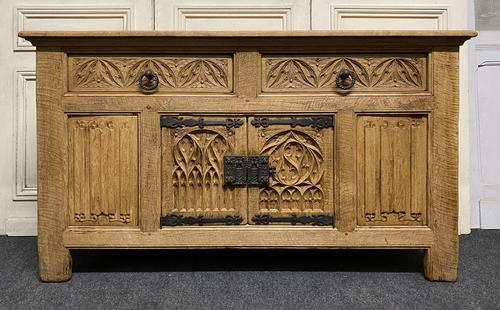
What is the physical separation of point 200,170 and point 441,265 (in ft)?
2.30

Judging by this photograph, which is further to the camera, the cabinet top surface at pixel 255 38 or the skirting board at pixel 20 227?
the skirting board at pixel 20 227

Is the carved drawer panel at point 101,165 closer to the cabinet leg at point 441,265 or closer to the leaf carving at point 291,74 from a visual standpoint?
the leaf carving at point 291,74

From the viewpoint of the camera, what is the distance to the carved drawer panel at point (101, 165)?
1.00 metres

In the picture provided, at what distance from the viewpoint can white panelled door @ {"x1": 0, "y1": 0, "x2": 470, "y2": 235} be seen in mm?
1523

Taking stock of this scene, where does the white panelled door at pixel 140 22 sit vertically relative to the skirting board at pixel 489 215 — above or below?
above

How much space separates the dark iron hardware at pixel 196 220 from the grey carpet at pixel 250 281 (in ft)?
→ 0.53

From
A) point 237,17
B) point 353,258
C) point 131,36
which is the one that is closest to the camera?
point 131,36

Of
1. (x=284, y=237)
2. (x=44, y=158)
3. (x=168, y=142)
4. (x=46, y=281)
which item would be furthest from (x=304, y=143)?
(x=46, y=281)

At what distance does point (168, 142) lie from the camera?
1011mm

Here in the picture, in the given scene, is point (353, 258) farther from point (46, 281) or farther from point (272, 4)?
point (272, 4)

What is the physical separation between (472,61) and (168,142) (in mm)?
1349

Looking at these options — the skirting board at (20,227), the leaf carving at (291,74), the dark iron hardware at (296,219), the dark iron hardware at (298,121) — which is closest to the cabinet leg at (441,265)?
the dark iron hardware at (296,219)

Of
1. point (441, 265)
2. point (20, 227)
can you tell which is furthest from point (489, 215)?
point (20, 227)

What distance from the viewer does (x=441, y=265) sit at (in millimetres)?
1001
